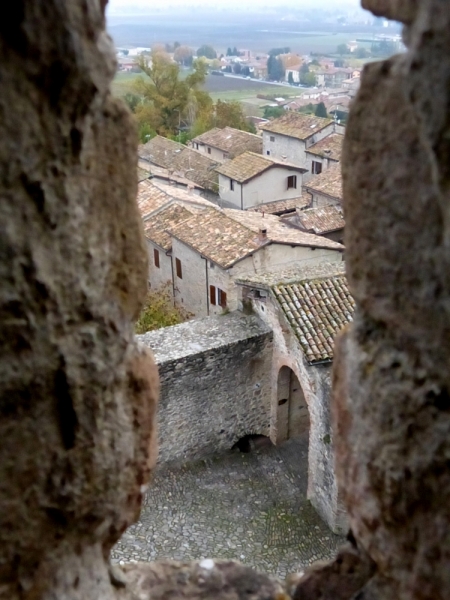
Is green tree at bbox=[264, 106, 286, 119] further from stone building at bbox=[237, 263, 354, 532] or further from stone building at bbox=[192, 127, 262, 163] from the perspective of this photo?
stone building at bbox=[237, 263, 354, 532]

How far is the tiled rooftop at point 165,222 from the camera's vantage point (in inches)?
722

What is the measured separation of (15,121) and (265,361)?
10495 millimetres

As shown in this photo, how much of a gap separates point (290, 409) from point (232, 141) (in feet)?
74.5

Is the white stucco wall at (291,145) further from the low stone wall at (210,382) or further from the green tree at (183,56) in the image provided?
the green tree at (183,56)

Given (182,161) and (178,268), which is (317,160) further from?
(178,268)

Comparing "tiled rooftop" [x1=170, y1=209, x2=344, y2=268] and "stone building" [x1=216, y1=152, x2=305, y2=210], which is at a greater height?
"tiled rooftop" [x1=170, y1=209, x2=344, y2=268]

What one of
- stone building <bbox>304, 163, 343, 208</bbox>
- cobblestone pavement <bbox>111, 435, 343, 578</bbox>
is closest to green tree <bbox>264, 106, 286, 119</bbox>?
stone building <bbox>304, 163, 343, 208</bbox>

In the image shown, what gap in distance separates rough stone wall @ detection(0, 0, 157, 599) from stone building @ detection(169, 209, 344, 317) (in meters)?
11.4

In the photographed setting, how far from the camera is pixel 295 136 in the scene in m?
31.9

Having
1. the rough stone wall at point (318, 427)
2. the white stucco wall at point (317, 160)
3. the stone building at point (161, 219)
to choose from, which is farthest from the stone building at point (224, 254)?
the white stucco wall at point (317, 160)

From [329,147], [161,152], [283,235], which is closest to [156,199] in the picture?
[283,235]

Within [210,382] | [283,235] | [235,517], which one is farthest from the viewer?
[283,235]

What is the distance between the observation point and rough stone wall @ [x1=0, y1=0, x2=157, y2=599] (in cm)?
222

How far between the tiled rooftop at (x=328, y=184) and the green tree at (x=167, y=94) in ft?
56.4
